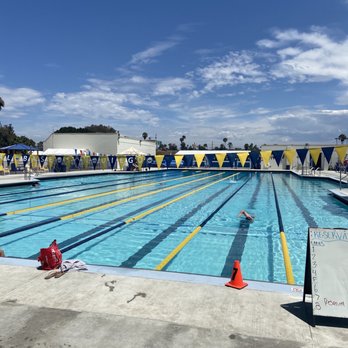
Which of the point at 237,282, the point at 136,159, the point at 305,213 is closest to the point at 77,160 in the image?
the point at 136,159

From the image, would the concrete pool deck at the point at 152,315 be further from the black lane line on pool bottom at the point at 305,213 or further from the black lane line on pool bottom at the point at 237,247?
the black lane line on pool bottom at the point at 305,213

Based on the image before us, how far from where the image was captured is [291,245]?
6.93 meters

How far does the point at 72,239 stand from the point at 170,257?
7.86 feet

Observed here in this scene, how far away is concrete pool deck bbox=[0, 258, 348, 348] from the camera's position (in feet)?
8.51

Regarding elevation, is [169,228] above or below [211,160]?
below

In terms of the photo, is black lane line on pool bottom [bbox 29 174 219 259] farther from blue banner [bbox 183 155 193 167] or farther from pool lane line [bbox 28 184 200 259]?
blue banner [bbox 183 155 193 167]

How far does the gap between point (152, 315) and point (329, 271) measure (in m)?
1.68

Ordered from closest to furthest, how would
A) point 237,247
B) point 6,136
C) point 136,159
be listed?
point 237,247 → point 136,159 → point 6,136

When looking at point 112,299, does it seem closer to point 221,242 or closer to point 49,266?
point 49,266

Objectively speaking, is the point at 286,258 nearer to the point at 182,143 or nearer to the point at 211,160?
the point at 211,160

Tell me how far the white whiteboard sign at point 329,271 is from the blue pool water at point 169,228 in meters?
2.14

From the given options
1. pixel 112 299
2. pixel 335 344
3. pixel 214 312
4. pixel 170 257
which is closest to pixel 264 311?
pixel 214 312

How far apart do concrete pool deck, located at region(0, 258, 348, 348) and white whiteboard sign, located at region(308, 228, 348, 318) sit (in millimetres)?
143

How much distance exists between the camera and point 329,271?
3.08 meters
